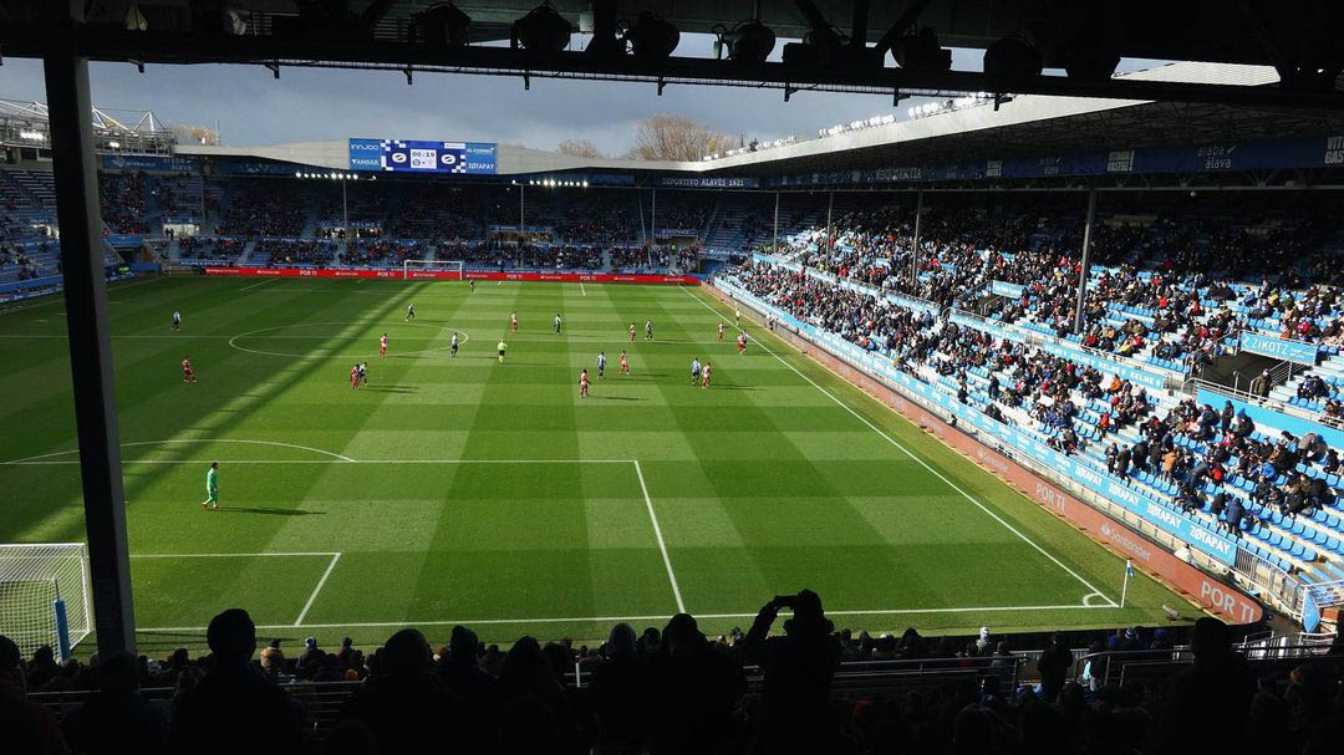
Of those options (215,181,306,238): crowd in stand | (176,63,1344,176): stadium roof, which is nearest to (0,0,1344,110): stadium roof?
(176,63,1344,176): stadium roof

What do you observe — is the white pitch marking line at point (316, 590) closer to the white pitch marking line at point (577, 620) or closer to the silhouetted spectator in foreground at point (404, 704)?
the white pitch marking line at point (577, 620)

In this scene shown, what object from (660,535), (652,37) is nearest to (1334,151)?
(660,535)

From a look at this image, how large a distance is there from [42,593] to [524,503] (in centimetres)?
979

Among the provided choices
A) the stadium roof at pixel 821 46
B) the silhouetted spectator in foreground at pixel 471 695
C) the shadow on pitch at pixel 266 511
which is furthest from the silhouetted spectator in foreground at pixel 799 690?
the shadow on pitch at pixel 266 511

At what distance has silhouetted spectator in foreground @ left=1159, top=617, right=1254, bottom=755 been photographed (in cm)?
407

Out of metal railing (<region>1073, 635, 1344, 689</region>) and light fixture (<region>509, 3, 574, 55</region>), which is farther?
metal railing (<region>1073, 635, 1344, 689</region>)

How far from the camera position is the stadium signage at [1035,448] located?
1845 cm

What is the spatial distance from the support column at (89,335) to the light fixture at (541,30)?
3.56 metres

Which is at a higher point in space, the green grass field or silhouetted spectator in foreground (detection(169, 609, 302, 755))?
silhouetted spectator in foreground (detection(169, 609, 302, 755))

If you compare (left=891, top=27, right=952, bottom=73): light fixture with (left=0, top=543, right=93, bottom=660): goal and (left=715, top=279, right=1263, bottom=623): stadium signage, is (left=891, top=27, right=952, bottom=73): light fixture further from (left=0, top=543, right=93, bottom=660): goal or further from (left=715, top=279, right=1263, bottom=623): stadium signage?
(left=0, top=543, right=93, bottom=660): goal

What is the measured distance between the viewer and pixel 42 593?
50.4 feet

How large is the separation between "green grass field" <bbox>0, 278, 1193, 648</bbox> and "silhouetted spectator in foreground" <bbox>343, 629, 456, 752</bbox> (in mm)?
11773

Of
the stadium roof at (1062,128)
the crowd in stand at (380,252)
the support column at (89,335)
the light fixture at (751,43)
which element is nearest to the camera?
the support column at (89,335)

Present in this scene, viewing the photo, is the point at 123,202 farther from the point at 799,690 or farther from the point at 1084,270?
the point at 799,690
